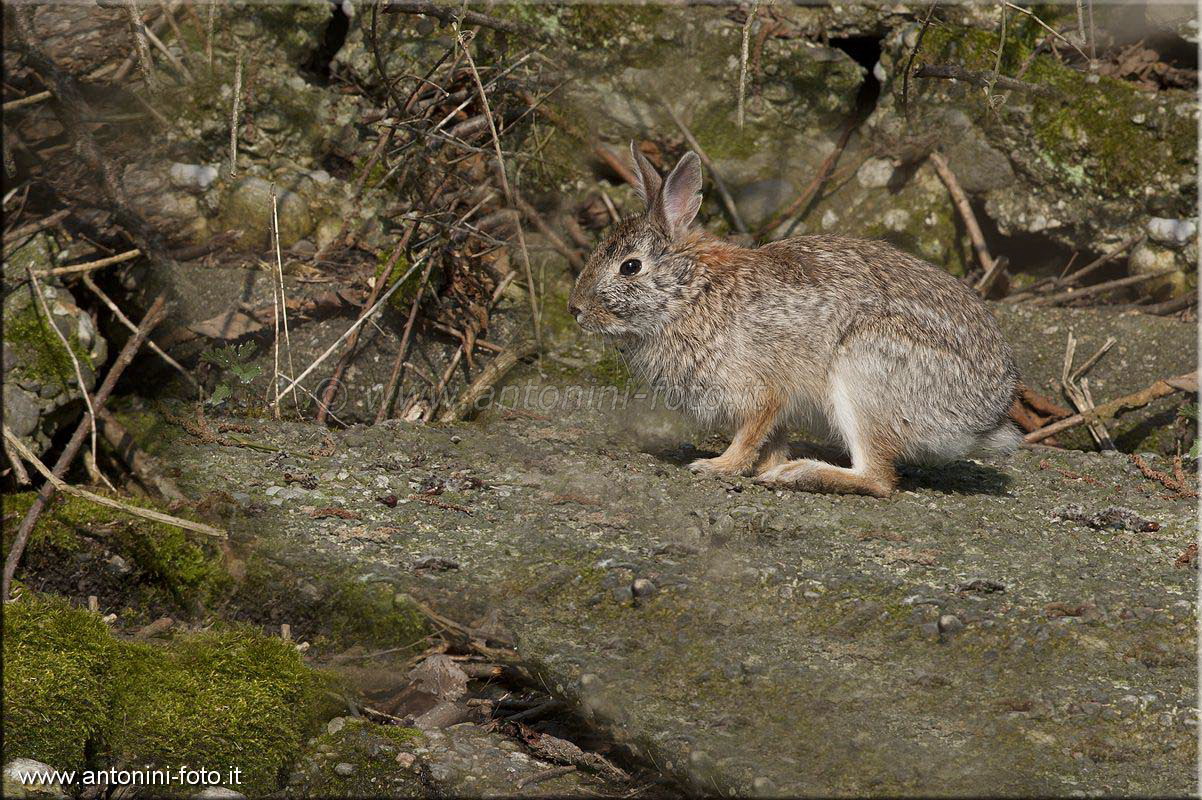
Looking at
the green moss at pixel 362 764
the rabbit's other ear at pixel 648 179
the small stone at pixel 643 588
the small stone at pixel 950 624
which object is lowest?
the green moss at pixel 362 764

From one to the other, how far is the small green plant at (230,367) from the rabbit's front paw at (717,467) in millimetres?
2319

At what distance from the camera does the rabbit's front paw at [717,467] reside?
226 inches

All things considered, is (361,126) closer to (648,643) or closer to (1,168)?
(1,168)

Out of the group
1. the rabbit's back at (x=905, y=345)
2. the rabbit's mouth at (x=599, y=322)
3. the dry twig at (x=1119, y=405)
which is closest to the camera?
the rabbit's back at (x=905, y=345)

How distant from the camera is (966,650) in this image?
4023 millimetres

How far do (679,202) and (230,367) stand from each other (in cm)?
247

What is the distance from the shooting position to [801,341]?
18.8 ft

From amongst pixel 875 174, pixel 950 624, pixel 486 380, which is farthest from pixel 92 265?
pixel 875 174

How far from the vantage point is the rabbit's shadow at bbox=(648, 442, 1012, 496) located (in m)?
5.76

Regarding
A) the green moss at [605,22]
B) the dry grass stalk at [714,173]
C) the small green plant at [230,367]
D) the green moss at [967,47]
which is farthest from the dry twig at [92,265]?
the green moss at [967,47]

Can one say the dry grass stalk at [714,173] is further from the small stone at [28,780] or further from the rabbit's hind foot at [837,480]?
the small stone at [28,780]

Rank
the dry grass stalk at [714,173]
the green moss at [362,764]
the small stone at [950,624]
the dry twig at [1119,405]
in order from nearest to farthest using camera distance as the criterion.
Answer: the green moss at [362,764] < the small stone at [950,624] < the dry twig at [1119,405] < the dry grass stalk at [714,173]

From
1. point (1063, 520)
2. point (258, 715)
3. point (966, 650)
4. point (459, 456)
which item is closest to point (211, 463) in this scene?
point (459, 456)

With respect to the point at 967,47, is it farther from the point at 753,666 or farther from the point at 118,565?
the point at 118,565
